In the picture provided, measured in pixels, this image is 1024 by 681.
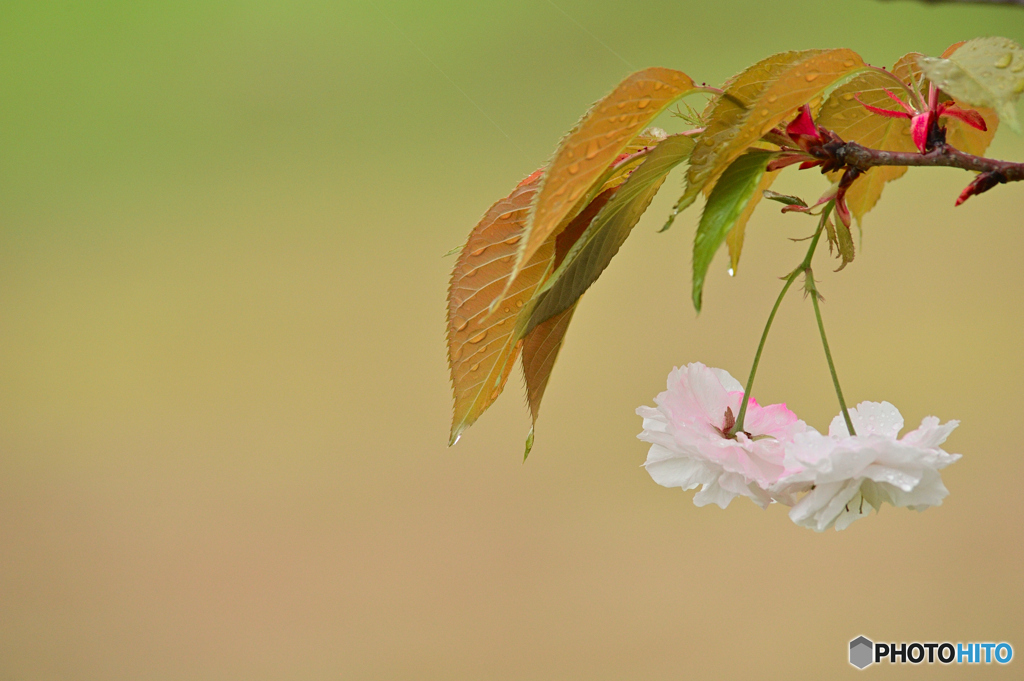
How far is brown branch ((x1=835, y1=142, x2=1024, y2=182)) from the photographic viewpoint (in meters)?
0.24

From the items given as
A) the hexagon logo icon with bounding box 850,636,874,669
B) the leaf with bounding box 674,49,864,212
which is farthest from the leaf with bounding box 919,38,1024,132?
the hexagon logo icon with bounding box 850,636,874,669

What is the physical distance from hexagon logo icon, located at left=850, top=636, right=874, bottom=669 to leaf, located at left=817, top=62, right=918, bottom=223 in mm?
994

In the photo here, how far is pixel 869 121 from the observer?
309 millimetres

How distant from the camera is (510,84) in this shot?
2.07 meters

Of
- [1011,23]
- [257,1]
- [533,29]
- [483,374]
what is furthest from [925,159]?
[257,1]

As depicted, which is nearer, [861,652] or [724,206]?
[724,206]

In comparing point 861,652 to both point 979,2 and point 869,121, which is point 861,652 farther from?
point 979,2

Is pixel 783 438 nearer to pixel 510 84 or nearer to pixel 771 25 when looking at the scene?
pixel 510 84

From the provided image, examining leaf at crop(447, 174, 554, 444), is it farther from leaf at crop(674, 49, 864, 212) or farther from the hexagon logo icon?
the hexagon logo icon

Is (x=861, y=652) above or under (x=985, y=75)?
under

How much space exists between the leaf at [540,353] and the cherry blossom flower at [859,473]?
80 mm

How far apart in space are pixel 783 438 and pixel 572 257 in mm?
100

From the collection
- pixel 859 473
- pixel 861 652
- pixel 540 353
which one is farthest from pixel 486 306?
pixel 861 652

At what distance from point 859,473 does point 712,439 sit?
4 cm
